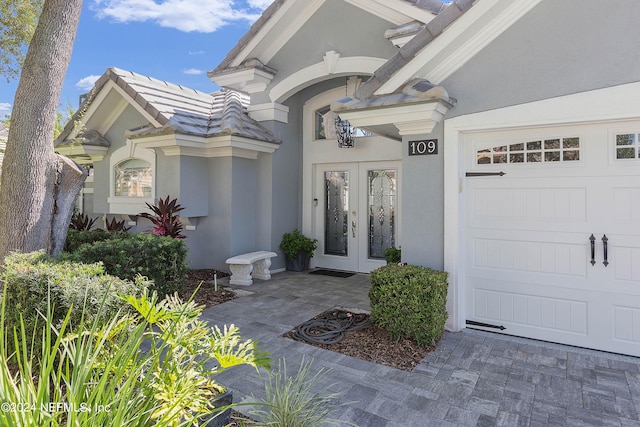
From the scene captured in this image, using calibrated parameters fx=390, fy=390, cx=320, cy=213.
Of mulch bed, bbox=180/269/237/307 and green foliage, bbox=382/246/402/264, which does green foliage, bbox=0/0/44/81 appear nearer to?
mulch bed, bbox=180/269/237/307

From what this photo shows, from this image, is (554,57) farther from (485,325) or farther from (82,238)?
(82,238)

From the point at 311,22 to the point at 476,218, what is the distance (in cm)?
592

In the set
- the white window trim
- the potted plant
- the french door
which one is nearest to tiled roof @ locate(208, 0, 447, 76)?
the white window trim

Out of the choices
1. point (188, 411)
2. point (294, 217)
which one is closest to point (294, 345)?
point (188, 411)

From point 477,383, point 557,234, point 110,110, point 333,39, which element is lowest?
point 477,383

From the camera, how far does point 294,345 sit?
5.05 m

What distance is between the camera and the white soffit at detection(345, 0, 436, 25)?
7.24 m

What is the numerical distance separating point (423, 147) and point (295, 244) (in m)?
4.71

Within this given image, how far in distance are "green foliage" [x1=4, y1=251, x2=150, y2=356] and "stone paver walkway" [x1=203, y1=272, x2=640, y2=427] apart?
1427 millimetres

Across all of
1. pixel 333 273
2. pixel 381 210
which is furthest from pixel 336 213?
pixel 333 273

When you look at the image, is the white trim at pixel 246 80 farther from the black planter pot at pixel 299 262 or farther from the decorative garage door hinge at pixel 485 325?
the decorative garage door hinge at pixel 485 325

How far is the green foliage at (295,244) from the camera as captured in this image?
31.2ft

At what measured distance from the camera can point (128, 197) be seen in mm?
9805

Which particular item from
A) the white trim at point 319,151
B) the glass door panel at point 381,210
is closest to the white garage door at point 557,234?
the glass door panel at point 381,210
